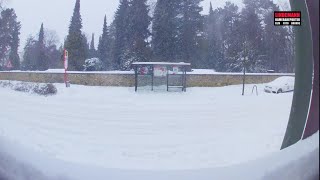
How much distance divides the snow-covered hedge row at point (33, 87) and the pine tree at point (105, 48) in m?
0.42

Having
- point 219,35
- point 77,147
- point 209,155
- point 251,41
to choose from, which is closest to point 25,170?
point 77,147

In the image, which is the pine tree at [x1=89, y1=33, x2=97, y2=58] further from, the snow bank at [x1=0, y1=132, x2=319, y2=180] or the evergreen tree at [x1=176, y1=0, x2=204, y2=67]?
the snow bank at [x1=0, y1=132, x2=319, y2=180]

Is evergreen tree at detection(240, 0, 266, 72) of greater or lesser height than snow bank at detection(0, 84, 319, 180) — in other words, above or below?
above

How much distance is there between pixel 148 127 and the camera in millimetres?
2803

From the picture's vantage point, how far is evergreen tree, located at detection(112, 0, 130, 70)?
6.60 feet

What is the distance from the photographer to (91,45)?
204 cm

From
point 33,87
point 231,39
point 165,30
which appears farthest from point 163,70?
point 33,87

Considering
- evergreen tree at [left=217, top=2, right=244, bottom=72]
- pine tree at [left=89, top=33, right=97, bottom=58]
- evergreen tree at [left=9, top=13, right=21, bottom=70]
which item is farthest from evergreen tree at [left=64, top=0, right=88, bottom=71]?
evergreen tree at [left=217, top=2, right=244, bottom=72]

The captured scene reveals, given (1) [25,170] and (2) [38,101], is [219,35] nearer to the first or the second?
(2) [38,101]

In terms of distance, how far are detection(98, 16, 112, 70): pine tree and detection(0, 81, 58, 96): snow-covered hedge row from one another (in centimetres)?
42

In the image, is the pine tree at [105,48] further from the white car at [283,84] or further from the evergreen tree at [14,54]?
the white car at [283,84]

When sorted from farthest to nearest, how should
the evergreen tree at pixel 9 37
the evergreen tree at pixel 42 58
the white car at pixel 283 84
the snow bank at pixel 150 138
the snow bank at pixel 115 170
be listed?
the evergreen tree at pixel 42 58
the white car at pixel 283 84
the evergreen tree at pixel 9 37
the snow bank at pixel 150 138
the snow bank at pixel 115 170

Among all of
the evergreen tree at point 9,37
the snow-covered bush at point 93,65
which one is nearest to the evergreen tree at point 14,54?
the evergreen tree at point 9,37

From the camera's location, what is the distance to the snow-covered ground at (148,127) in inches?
75.6
